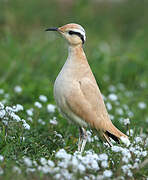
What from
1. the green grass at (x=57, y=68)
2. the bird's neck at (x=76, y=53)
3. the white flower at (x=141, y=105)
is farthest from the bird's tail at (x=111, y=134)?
the white flower at (x=141, y=105)

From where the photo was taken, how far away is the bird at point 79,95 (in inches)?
188

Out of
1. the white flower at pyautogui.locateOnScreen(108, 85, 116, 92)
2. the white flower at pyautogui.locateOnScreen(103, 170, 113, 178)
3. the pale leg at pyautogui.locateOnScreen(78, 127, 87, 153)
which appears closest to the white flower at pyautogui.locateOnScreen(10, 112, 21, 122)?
the pale leg at pyautogui.locateOnScreen(78, 127, 87, 153)

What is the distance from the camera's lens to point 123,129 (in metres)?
5.86

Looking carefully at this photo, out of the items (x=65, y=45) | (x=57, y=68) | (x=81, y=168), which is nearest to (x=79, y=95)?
(x=81, y=168)

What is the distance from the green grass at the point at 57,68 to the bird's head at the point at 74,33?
1089 millimetres

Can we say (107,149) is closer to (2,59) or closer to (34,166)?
(34,166)

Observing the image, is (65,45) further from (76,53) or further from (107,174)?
(107,174)

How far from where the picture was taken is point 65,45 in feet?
29.8

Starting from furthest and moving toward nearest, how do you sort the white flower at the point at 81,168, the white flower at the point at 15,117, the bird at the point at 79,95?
the bird at the point at 79,95, the white flower at the point at 15,117, the white flower at the point at 81,168

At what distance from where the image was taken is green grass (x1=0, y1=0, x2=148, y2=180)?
4.46 m

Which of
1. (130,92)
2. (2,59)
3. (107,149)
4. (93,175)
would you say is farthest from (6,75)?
(93,175)

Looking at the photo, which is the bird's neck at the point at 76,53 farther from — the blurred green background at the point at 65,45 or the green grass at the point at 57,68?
the blurred green background at the point at 65,45

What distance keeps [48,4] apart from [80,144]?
701cm

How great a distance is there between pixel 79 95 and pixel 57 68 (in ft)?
11.5
